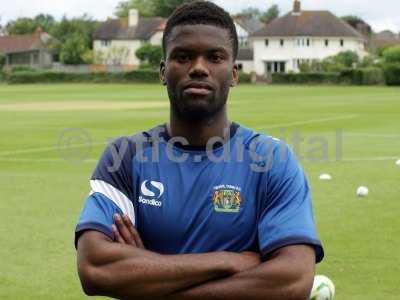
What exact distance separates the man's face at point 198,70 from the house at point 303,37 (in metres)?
123

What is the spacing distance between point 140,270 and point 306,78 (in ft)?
283

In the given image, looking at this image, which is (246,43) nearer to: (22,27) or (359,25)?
(359,25)

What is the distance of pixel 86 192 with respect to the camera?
16.6m

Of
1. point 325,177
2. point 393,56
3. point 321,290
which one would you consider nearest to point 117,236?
point 321,290

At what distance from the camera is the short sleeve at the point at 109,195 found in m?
5.04

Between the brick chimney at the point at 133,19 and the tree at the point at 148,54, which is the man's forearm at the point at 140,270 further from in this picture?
the brick chimney at the point at 133,19

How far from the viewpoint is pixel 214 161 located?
4.97 metres

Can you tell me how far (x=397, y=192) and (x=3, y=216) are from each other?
6.09 metres

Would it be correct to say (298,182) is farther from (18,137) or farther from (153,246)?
(18,137)

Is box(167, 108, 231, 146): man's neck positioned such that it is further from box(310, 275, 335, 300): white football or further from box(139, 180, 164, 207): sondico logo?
box(310, 275, 335, 300): white football

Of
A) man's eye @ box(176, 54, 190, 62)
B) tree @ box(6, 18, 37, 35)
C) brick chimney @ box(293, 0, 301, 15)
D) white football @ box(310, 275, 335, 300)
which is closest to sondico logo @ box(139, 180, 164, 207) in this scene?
man's eye @ box(176, 54, 190, 62)

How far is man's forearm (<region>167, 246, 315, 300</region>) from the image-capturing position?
4789mm

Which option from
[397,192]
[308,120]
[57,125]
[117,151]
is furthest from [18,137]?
[117,151]

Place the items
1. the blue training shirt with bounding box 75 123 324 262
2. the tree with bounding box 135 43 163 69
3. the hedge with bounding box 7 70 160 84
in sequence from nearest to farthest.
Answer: the blue training shirt with bounding box 75 123 324 262 < the hedge with bounding box 7 70 160 84 < the tree with bounding box 135 43 163 69
